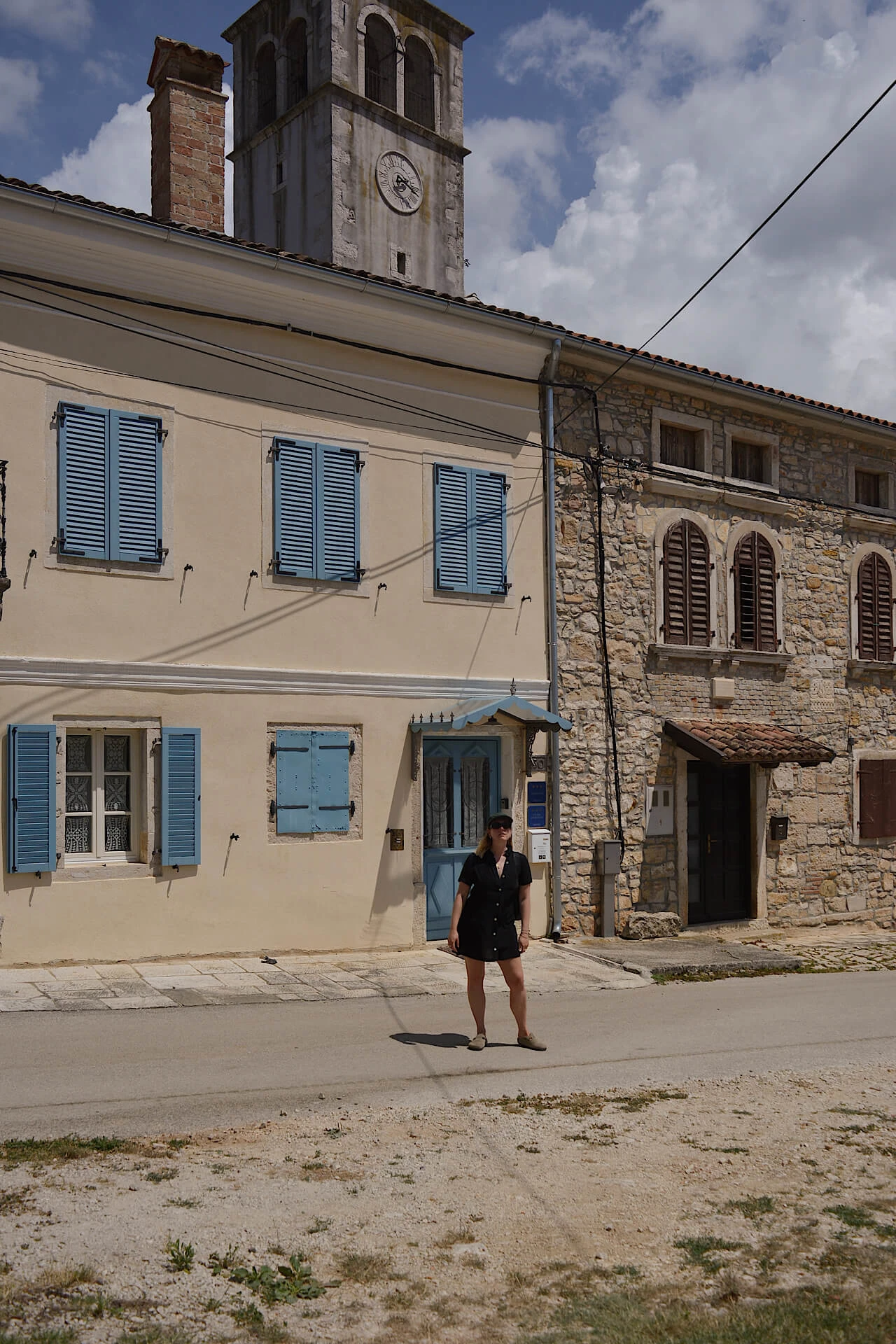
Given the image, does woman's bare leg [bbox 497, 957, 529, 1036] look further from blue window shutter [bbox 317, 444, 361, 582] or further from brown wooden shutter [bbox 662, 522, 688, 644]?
A: brown wooden shutter [bbox 662, 522, 688, 644]

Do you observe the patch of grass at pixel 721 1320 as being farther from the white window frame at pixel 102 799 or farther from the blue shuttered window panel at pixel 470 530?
the blue shuttered window panel at pixel 470 530

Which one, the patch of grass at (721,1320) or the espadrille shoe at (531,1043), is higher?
the patch of grass at (721,1320)

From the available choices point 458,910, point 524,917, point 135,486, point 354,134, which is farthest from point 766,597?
point 354,134

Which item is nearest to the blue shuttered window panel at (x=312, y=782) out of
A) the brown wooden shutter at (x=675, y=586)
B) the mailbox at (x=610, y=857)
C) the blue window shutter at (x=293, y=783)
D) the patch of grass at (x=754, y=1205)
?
the blue window shutter at (x=293, y=783)

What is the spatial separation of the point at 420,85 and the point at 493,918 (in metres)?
23.4

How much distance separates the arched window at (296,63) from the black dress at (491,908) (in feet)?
70.2

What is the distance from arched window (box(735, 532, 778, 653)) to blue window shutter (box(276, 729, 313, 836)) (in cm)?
631

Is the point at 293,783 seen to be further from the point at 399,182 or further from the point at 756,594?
the point at 399,182

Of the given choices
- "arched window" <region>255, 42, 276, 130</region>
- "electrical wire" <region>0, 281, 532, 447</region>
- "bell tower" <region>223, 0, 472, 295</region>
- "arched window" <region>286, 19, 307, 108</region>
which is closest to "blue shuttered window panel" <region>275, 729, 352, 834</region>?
"electrical wire" <region>0, 281, 532, 447</region>

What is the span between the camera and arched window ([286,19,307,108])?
24906 mm

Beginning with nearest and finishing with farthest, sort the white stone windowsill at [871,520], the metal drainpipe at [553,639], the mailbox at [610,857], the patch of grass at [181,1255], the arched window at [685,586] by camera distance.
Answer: the patch of grass at [181,1255]
the metal drainpipe at [553,639]
the mailbox at [610,857]
the arched window at [685,586]
the white stone windowsill at [871,520]

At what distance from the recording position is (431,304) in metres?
12.5

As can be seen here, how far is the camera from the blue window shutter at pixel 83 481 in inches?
416

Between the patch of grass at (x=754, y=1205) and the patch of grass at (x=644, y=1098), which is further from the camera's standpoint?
the patch of grass at (x=644, y=1098)
